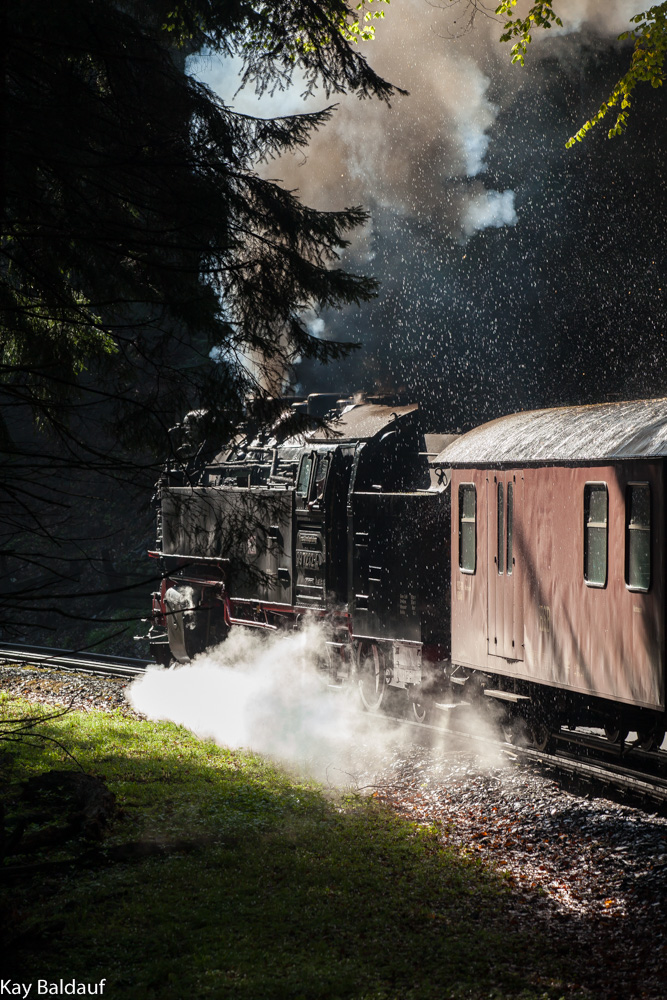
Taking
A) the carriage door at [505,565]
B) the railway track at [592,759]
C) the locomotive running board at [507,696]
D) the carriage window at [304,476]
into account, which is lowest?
the railway track at [592,759]

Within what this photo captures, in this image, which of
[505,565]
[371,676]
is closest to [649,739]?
[505,565]

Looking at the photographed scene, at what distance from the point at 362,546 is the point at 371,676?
173 centimetres

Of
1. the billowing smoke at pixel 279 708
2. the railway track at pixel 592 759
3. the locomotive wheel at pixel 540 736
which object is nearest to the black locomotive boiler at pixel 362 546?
the billowing smoke at pixel 279 708

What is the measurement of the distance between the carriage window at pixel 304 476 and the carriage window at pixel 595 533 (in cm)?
519

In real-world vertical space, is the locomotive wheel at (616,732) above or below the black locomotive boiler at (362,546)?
below

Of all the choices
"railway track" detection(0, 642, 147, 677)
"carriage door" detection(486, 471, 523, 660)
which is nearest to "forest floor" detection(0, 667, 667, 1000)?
"carriage door" detection(486, 471, 523, 660)

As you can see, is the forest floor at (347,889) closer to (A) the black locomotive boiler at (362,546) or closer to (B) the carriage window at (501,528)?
(A) the black locomotive boiler at (362,546)

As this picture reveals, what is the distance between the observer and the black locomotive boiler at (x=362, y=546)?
1091 cm

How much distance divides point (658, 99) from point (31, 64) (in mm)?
15711

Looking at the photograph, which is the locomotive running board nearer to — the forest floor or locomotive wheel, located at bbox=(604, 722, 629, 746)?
the forest floor

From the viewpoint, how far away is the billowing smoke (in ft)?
34.0

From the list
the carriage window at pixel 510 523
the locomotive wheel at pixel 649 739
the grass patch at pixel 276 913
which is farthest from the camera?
the carriage window at pixel 510 523

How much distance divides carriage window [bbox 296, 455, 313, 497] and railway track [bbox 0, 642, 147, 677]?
514cm

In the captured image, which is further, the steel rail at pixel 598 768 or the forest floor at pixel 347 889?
the steel rail at pixel 598 768
